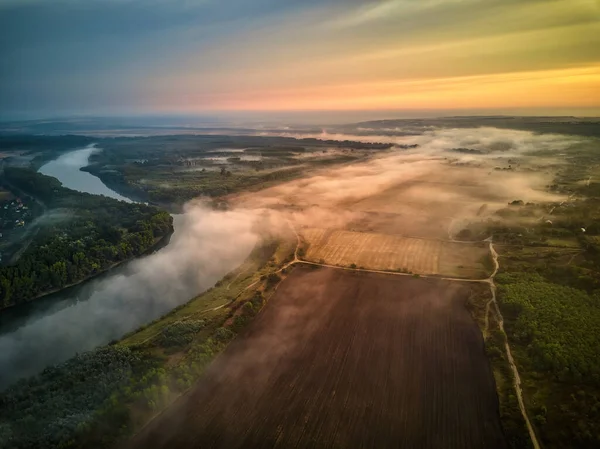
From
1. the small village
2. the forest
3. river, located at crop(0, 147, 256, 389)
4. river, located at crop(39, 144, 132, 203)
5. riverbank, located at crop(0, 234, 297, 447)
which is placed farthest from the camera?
river, located at crop(39, 144, 132, 203)

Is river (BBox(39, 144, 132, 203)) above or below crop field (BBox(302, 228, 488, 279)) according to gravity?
Answer: below

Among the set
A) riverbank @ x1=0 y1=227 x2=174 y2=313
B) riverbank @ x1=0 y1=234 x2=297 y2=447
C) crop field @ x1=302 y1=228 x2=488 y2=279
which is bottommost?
riverbank @ x1=0 y1=227 x2=174 y2=313

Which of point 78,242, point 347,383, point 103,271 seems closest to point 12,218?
point 78,242

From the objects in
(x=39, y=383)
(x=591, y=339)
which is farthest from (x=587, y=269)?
(x=39, y=383)

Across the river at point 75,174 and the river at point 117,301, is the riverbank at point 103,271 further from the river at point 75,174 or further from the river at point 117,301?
the river at point 75,174

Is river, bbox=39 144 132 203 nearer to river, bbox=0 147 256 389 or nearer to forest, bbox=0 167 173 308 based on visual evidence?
forest, bbox=0 167 173 308

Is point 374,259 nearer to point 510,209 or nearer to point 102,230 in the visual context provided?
point 510,209

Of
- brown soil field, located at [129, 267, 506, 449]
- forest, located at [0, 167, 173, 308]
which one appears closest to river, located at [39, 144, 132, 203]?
forest, located at [0, 167, 173, 308]
